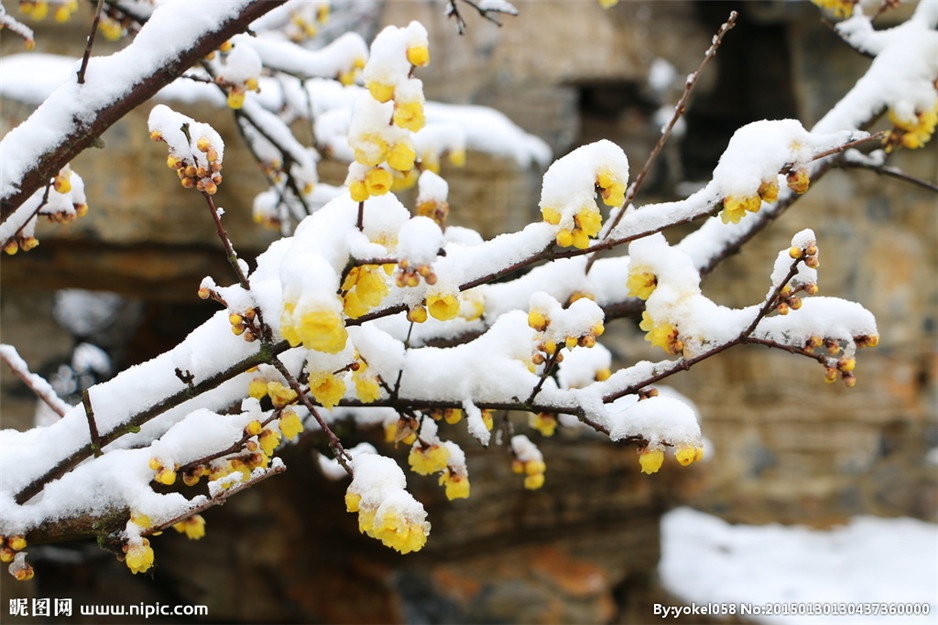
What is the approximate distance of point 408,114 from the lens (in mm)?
837

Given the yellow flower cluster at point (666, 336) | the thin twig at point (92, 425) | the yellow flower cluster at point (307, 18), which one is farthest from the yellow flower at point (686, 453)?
the yellow flower cluster at point (307, 18)

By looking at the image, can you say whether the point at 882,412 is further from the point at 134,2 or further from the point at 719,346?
the point at 134,2

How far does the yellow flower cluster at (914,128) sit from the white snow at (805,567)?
7.37 feet

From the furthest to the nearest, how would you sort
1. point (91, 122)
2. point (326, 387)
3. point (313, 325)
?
point (91, 122) < point (326, 387) < point (313, 325)

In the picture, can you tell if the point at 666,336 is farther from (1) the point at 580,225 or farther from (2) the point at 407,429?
(2) the point at 407,429

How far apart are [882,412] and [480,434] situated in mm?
4161

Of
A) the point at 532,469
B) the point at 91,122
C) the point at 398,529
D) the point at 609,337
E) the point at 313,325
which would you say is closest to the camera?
the point at 313,325

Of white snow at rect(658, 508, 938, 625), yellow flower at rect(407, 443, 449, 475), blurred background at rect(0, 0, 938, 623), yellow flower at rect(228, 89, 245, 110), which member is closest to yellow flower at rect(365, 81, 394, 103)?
yellow flower at rect(407, 443, 449, 475)

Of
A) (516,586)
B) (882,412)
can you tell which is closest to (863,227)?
(882,412)

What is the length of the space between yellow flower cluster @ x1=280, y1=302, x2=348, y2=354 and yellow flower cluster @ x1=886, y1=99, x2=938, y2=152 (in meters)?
1.31

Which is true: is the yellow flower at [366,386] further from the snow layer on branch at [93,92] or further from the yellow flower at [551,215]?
the snow layer on branch at [93,92]

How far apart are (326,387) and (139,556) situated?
1.11 feet

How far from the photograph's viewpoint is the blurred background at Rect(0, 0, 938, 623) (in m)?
2.87

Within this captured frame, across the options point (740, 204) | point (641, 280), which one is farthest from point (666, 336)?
point (740, 204)
